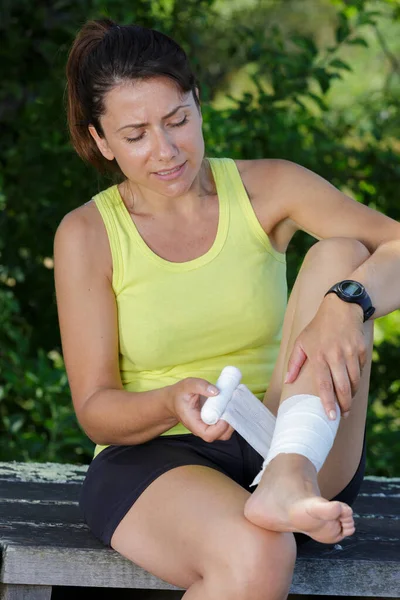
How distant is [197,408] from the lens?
6.10ft

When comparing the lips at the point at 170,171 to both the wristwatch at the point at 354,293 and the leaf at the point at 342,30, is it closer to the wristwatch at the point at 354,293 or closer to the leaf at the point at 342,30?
the wristwatch at the point at 354,293

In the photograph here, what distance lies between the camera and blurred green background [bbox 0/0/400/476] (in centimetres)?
364

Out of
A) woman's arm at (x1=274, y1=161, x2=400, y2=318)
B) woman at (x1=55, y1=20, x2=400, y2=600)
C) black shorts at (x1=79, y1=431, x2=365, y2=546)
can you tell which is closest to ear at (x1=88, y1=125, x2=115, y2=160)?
→ woman at (x1=55, y1=20, x2=400, y2=600)

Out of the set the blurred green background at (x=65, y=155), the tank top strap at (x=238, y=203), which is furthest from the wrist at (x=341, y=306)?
the blurred green background at (x=65, y=155)

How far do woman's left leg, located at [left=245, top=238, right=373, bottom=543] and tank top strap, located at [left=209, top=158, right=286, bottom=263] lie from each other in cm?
19

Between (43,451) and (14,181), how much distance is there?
962mm

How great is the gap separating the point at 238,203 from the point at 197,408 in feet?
2.05

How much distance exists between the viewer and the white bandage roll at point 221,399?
71.8 inches

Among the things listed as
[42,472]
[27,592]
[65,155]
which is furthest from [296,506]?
[65,155]

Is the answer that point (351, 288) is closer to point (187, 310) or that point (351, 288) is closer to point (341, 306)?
point (341, 306)

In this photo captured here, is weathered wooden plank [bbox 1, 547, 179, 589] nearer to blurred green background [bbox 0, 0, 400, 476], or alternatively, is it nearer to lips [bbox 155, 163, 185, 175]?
lips [bbox 155, 163, 185, 175]

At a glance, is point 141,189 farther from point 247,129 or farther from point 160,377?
point 247,129

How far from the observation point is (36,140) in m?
3.73

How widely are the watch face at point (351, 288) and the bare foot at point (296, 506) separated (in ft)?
1.18
